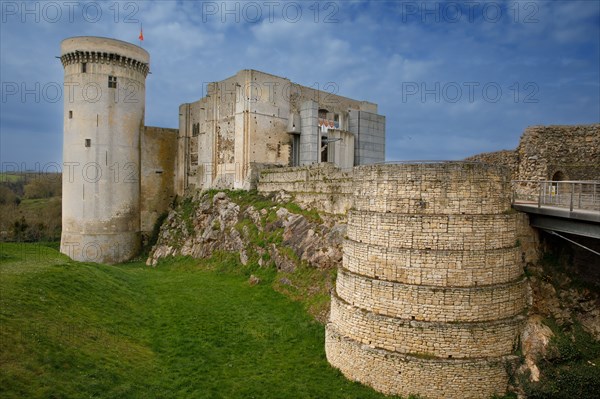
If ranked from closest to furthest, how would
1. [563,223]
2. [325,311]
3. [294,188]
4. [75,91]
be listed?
[563,223] < [325,311] < [294,188] < [75,91]

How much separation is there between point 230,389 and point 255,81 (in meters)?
22.1

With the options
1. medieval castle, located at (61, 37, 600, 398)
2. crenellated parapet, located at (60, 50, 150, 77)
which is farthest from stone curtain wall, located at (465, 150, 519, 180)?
crenellated parapet, located at (60, 50, 150, 77)

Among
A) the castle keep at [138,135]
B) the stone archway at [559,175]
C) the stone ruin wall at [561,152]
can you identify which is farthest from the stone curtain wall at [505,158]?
the castle keep at [138,135]

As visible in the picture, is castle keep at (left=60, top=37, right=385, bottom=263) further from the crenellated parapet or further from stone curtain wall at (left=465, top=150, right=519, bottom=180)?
stone curtain wall at (left=465, top=150, right=519, bottom=180)

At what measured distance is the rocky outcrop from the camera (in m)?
19.8

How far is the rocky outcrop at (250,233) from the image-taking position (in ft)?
65.1

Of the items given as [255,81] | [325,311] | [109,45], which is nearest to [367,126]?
[255,81]

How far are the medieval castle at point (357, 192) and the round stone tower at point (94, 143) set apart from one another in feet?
0.34

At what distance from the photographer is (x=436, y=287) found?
12234 millimetres

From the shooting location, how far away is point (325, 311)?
55.1ft

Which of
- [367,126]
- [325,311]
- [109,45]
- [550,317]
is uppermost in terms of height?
[109,45]

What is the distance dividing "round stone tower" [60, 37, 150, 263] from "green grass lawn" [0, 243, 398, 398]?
38.2 feet

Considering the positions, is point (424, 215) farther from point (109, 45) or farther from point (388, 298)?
point (109, 45)

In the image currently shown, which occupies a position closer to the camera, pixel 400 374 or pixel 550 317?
pixel 400 374
